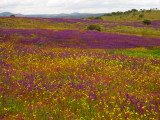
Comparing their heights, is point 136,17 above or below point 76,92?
above

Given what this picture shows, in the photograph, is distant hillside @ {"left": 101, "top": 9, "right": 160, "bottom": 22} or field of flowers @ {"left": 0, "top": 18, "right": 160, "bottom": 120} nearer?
field of flowers @ {"left": 0, "top": 18, "right": 160, "bottom": 120}

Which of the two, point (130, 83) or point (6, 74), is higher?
point (6, 74)

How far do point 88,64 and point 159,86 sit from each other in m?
5.10

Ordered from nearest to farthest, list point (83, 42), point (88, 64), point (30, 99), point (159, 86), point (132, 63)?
point (30, 99) → point (159, 86) → point (88, 64) → point (132, 63) → point (83, 42)

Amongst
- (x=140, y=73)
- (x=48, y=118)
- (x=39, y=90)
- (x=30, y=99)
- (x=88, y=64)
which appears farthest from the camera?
(x=88, y=64)

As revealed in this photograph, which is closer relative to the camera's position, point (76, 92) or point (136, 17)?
point (76, 92)

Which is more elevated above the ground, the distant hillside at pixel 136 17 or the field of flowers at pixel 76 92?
the distant hillside at pixel 136 17

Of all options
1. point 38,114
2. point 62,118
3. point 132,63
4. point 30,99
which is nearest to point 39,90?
point 30,99

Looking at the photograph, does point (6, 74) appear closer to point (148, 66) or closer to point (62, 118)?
point (62, 118)

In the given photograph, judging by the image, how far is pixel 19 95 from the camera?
7.26 m

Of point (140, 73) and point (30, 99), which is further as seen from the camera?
point (140, 73)

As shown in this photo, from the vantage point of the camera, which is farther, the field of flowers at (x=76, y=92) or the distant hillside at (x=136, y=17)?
the distant hillside at (x=136, y=17)

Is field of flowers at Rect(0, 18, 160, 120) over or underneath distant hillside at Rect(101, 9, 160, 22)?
underneath

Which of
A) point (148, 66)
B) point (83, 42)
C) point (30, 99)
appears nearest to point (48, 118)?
point (30, 99)
